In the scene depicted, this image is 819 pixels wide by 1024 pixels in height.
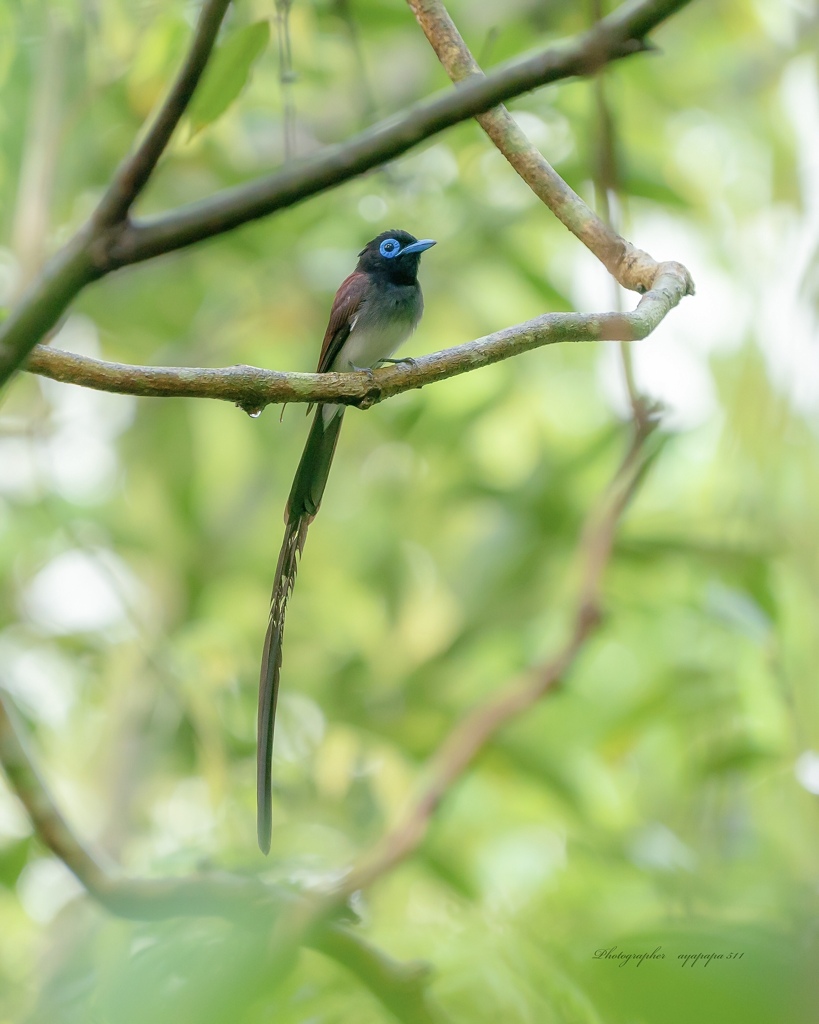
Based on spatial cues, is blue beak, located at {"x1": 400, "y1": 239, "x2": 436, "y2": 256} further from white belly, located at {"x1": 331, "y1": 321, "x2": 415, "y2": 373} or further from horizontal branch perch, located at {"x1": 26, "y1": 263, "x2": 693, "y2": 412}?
horizontal branch perch, located at {"x1": 26, "y1": 263, "x2": 693, "y2": 412}

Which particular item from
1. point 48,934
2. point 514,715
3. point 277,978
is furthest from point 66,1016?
point 48,934

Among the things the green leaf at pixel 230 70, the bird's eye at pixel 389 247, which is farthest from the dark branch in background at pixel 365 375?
the bird's eye at pixel 389 247

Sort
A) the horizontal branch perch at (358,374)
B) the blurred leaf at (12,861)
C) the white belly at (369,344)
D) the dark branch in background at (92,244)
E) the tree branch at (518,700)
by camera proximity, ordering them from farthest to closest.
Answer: the white belly at (369,344) → the blurred leaf at (12,861) → the tree branch at (518,700) → the horizontal branch perch at (358,374) → the dark branch in background at (92,244)

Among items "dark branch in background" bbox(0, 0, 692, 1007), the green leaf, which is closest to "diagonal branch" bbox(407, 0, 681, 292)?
"dark branch in background" bbox(0, 0, 692, 1007)

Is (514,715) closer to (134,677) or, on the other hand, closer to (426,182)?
(134,677)

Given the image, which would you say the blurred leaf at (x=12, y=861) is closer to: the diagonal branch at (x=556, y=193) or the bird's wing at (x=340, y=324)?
the bird's wing at (x=340, y=324)

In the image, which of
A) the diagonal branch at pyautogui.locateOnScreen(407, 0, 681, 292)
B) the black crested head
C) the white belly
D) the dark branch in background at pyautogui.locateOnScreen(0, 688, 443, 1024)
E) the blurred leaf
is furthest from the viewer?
the black crested head
